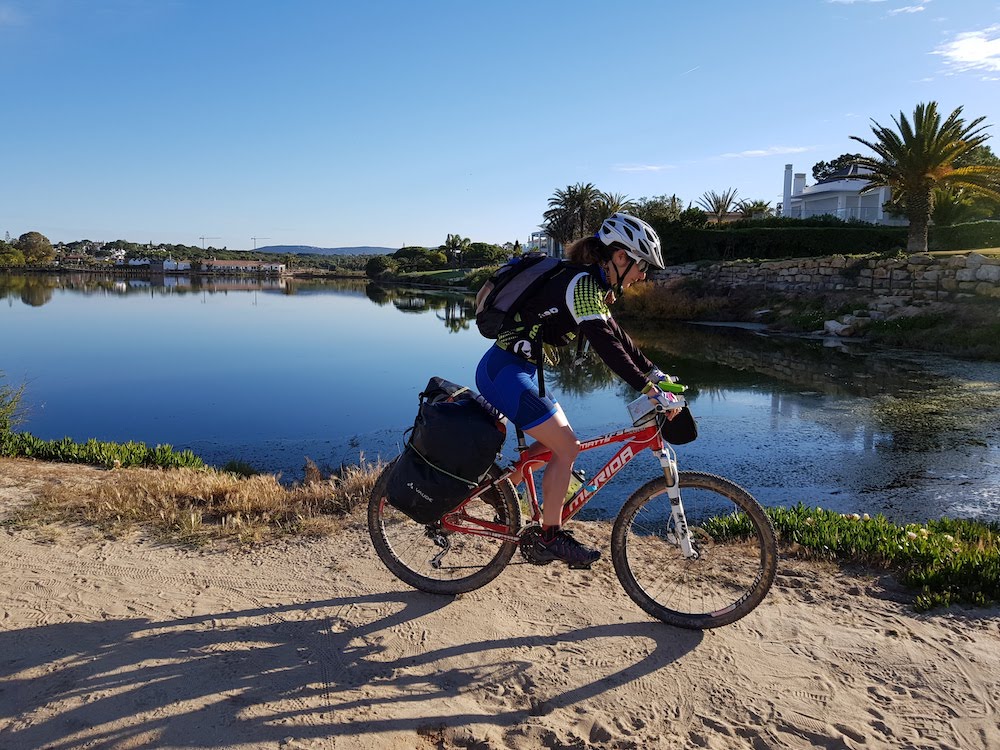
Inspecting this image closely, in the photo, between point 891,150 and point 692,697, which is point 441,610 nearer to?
point 692,697

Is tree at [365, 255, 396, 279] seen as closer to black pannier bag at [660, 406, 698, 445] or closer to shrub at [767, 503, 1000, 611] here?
shrub at [767, 503, 1000, 611]

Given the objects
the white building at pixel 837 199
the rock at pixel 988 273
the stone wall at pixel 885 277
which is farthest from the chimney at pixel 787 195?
the rock at pixel 988 273

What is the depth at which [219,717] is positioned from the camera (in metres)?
2.84

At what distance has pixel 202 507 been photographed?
214 inches

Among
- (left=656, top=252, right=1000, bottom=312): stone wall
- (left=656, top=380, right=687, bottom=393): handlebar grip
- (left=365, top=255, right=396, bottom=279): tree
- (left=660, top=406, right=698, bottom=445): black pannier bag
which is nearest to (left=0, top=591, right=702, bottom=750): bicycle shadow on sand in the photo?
(left=660, top=406, right=698, bottom=445): black pannier bag

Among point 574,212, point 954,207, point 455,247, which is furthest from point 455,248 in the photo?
point 954,207

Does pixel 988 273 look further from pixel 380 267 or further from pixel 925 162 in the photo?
pixel 380 267

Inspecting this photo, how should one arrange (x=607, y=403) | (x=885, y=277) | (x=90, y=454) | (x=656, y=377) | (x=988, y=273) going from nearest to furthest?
1. (x=656, y=377)
2. (x=90, y=454)
3. (x=607, y=403)
4. (x=988, y=273)
5. (x=885, y=277)

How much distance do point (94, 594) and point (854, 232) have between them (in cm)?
3836

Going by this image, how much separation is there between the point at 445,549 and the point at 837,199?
2391 inches

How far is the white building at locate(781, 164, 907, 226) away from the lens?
48.5m

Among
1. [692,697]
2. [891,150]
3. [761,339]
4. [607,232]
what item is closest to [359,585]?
[692,697]

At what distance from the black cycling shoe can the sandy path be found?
1.03ft

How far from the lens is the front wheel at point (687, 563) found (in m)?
3.68
